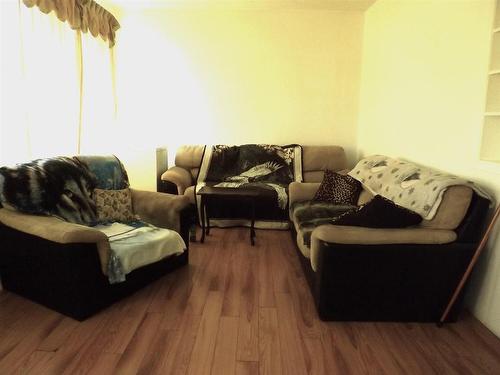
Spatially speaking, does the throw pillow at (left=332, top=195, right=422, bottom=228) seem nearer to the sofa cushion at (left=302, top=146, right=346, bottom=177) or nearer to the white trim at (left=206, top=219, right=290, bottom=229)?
the white trim at (left=206, top=219, right=290, bottom=229)

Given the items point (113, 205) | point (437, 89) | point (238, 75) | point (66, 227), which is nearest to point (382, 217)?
point (437, 89)

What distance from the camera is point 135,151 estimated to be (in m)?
3.76

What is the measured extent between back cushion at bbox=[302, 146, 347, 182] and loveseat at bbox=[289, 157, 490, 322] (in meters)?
2.06

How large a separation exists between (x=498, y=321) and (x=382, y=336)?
66 centimetres

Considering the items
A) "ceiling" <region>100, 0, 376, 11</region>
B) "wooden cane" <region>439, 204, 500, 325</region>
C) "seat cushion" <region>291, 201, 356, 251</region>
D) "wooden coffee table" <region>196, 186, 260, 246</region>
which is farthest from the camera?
"ceiling" <region>100, 0, 376, 11</region>

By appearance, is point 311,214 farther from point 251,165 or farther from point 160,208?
point 251,165

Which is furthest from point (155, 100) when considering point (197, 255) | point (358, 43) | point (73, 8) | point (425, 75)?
point (425, 75)

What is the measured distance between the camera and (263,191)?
3443 millimetres

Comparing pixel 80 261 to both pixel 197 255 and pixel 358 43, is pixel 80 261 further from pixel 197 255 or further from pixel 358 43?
pixel 358 43

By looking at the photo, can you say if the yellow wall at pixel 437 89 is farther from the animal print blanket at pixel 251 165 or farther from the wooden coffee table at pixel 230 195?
the wooden coffee table at pixel 230 195

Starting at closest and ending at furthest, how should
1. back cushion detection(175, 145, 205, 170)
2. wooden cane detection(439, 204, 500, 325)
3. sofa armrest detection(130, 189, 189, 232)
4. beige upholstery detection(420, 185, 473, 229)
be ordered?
1. wooden cane detection(439, 204, 500, 325)
2. beige upholstery detection(420, 185, 473, 229)
3. sofa armrest detection(130, 189, 189, 232)
4. back cushion detection(175, 145, 205, 170)

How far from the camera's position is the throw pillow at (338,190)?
9.82 ft

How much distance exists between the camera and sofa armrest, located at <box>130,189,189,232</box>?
263 centimetres

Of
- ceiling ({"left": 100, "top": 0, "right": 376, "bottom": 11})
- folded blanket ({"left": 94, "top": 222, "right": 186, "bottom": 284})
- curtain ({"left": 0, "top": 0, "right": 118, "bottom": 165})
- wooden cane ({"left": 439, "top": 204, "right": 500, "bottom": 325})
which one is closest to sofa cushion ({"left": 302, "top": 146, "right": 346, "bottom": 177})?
ceiling ({"left": 100, "top": 0, "right": 376, "bottom": 11})
